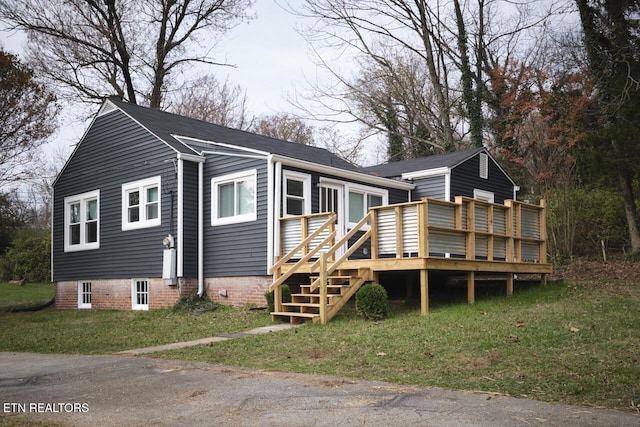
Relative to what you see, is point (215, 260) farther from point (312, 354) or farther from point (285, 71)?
point (285, 71)

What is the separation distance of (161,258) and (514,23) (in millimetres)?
19851

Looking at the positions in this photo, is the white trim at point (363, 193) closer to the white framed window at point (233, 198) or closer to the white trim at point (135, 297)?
the white framed window at point (233, 198)

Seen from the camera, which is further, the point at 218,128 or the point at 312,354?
the point at 218,128

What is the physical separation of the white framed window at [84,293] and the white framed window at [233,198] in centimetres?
590

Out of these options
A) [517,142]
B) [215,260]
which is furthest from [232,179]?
[517,142]

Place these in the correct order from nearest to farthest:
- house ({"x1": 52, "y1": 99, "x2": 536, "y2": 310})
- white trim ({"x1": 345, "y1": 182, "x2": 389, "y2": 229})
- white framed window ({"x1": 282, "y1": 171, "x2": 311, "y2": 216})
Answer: white framed window ({"x1": 282, "y1": 171, "x2": 311, "y2": 216}) → house ({"x1": 52, "y1": 99, "x2": 536, "y2": 310}) → white trim ({"x1": 345, "y1": 182, "x2": 389, "y2": 229})

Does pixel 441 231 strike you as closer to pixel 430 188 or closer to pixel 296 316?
pixel 296 316

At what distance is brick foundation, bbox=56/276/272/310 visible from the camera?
1577cm

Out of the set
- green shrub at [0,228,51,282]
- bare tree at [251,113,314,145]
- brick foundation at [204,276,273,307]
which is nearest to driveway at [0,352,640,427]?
brick foundation at [204,276,273,307]

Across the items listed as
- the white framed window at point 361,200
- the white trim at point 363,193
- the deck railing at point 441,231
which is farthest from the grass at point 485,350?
the white framed window at point 361,200

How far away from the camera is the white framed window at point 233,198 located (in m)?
15.9

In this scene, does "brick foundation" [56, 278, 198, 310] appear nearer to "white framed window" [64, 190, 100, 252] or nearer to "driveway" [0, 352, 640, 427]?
"white framed window" [64, 190, 100, 252]

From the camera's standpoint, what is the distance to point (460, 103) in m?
30.0

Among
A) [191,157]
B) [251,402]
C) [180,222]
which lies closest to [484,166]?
[191,157]
